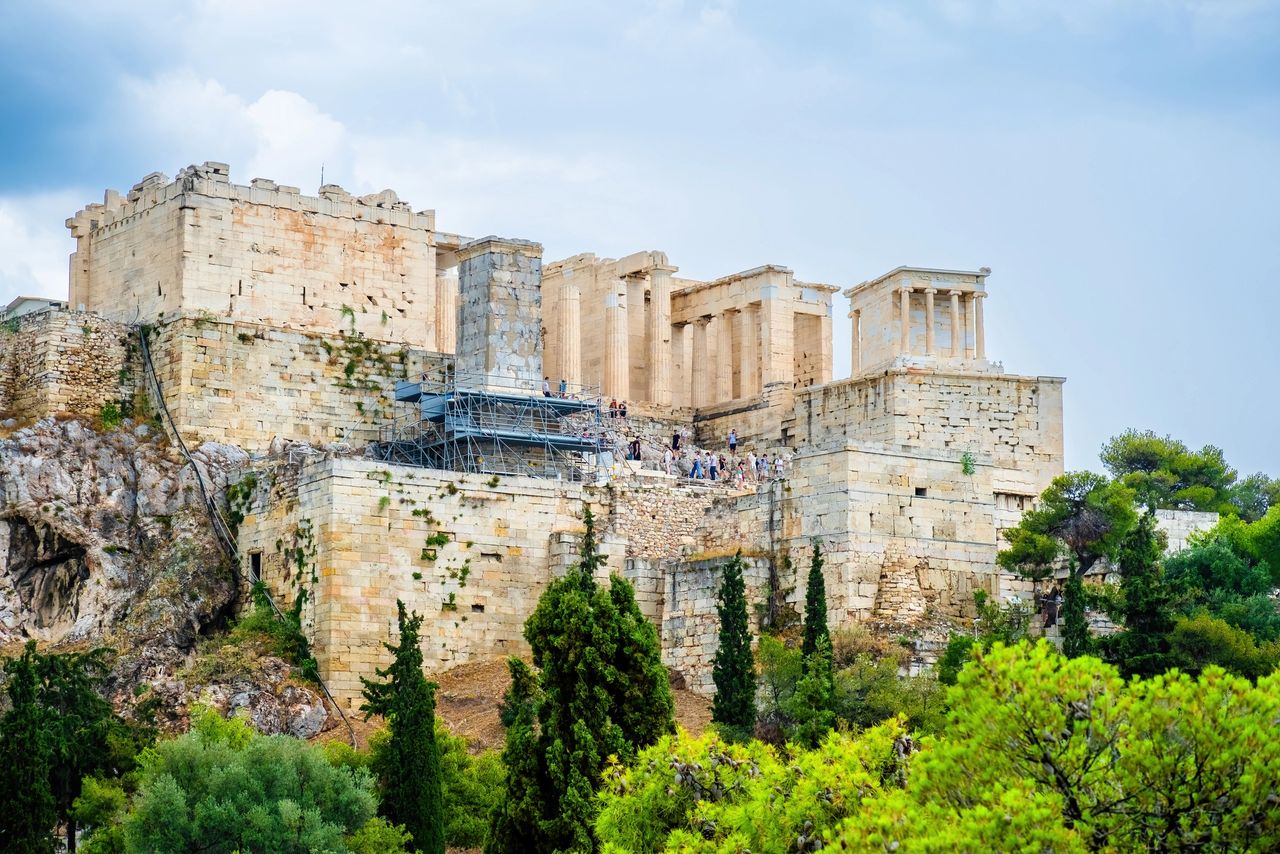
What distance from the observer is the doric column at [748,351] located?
221ft

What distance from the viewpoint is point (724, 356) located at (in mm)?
69500

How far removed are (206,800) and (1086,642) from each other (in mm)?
15065

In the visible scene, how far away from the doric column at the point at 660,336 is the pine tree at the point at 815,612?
19326mm

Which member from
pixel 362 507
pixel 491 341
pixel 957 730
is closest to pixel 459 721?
pixel 362 507

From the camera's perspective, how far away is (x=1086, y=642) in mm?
46500

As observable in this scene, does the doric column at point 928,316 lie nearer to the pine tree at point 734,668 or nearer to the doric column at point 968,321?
the doric column at point 968,321

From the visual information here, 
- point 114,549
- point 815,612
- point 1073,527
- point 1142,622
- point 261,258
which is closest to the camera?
point 815,612

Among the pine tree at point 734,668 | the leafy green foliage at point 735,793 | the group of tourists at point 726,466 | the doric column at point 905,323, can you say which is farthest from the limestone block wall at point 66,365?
the leafy green foliage at point 735,793

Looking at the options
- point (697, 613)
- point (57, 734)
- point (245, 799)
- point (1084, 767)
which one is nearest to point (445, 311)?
point (697, 613)

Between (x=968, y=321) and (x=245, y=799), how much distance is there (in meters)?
26.2

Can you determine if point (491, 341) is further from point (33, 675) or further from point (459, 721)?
point (33, 675)

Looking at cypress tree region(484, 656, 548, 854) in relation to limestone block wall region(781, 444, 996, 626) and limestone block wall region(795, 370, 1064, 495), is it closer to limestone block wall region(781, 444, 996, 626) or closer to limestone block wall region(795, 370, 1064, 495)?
limestone block wall region(781, 444, 996, 626)

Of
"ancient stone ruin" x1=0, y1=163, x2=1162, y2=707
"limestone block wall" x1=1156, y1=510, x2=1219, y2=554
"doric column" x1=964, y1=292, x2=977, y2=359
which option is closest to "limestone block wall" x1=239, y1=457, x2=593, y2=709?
"ancient stone ruin" x1=0, y1=163, x2=1162, y2=707

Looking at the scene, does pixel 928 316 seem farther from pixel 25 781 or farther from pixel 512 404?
pixel 25 781
